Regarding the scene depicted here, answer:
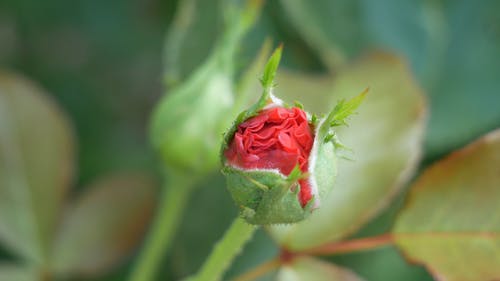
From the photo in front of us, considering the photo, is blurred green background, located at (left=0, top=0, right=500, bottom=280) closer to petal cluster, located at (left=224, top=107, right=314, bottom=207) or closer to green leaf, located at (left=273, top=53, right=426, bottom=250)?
green leaf, located at (left=273, top=53, right=426, bottom=250)

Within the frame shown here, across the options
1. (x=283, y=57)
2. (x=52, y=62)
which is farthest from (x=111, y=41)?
Answer: (x=283, y=57)

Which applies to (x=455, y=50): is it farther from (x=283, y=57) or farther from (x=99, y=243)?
(x=99, y=243)

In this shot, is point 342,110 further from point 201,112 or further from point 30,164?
point 30,164

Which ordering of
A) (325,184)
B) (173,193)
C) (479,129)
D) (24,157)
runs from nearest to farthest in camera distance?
(325,184), (173,193), (24,157), (479,129)

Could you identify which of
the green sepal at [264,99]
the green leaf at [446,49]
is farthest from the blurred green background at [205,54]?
the green sepal at [264,99]

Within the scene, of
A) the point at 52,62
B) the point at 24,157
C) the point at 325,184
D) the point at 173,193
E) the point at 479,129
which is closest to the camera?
the point at 325,184

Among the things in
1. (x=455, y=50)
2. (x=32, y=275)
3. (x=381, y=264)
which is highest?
(x=455, y=50)

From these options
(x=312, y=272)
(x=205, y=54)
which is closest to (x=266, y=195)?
(x=312, y=272)
